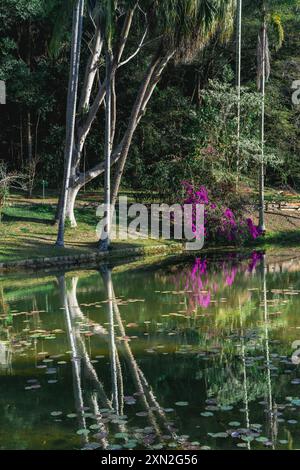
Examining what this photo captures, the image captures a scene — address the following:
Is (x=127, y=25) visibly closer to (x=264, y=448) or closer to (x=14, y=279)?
(x=14, y=279)

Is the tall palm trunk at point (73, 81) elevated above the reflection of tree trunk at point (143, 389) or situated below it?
above

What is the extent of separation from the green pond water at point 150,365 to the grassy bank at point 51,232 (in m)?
4.29

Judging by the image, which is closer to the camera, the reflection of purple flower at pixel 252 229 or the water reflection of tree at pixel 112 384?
the water reflection of tree at pixel 112 384

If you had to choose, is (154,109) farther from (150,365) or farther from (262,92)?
(150,365)

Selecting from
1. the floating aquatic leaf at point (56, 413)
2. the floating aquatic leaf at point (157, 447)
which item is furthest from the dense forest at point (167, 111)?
the floating aquatic leaf at point (157, 447)

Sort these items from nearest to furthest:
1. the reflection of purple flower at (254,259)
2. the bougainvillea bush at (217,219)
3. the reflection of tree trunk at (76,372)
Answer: the reflection of tree trunk at (76,372), the reflection of purple flower at (254,259), the bougainvillea bush at (217,219)

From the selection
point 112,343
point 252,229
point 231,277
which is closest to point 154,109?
point 252,229

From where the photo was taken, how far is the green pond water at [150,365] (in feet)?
21.9

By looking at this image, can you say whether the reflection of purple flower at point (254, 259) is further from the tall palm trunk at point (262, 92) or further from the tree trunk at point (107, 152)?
the tree trunk at point (107, 152)

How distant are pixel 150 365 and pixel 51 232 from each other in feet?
50.1

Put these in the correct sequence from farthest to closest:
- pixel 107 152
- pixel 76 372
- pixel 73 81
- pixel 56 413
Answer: pixel 107 152 < pixel 73 81 < pixel 76 372 < pixel 56 413

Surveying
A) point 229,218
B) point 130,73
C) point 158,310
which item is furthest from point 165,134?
point 158,310

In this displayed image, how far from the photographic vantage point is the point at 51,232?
23922mm

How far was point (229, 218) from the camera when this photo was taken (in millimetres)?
25672
